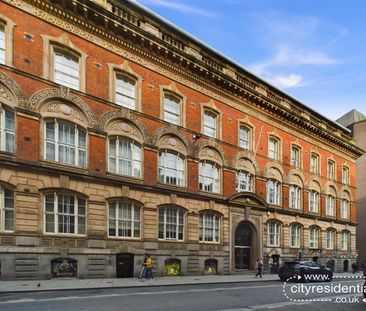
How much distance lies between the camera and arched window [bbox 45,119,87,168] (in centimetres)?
2036

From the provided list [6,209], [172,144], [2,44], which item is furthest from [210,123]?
[6,209]

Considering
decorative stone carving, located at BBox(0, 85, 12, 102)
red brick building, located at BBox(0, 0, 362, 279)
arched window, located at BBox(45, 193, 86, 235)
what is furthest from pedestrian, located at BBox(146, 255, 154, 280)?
decorative stone carving, located at BBox(0, 85, 12, 102)

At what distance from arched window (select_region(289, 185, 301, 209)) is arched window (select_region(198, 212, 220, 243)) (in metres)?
11.1

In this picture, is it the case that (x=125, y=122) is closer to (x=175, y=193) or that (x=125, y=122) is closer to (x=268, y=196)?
(x=175, y=193)

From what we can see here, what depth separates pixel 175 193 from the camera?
25.7 metres

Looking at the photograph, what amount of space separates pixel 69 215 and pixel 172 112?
402 inches

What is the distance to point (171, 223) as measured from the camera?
25641 mm

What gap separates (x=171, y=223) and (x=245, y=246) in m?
8.91

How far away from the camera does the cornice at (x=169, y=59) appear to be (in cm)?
2144

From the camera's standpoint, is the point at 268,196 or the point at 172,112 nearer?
the point at 172,112

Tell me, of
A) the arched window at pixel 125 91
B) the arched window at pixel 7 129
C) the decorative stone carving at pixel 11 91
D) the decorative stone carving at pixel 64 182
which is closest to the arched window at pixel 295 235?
the arched window at pixel 125 91

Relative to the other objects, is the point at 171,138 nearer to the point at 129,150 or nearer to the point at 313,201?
the point at 129,150

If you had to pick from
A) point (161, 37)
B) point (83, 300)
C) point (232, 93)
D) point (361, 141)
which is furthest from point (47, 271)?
point (361, 141)

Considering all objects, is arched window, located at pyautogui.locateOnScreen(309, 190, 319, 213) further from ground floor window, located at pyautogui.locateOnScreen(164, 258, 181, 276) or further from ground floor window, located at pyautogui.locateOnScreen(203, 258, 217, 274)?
ground floor window, located at pyautogui.locateOnScreen(164, 258, 181, 276)
